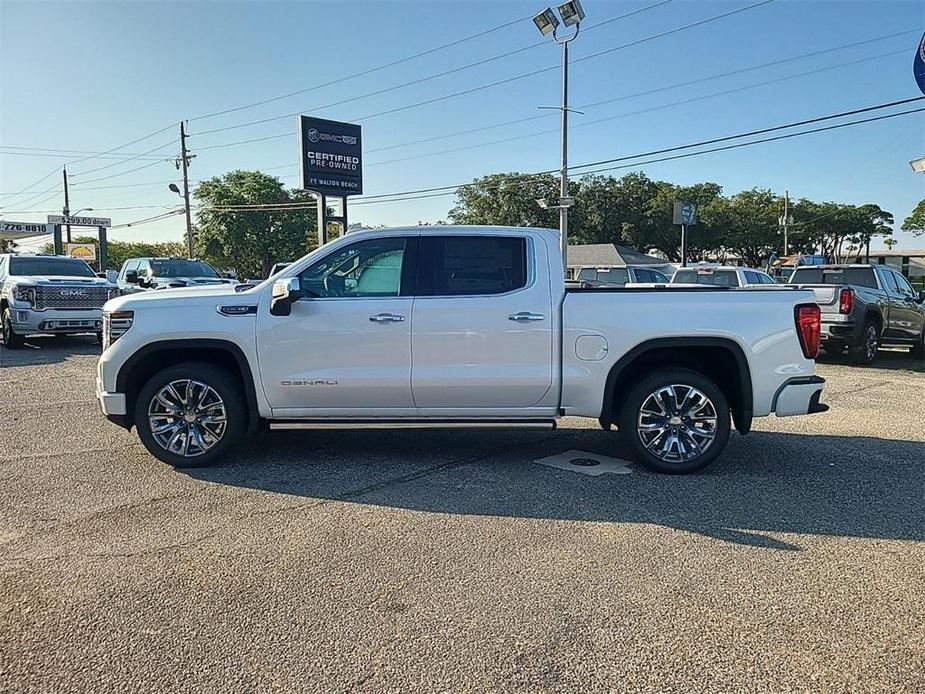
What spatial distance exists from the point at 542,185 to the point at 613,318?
5791 centimetres

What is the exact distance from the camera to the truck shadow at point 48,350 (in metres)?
12.2

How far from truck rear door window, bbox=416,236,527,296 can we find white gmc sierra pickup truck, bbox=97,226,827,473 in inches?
0.5

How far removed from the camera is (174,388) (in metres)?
5.58

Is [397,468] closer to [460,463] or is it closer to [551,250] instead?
[460,463]

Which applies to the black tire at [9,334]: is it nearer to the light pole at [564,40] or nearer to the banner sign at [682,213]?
the light pole at [564,40]

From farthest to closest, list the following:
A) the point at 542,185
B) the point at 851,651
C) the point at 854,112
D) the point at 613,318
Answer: the point at 542,185 < the point at 854,112 < the point at 613,318 < the point at 851,651

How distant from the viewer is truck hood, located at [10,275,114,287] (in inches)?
525

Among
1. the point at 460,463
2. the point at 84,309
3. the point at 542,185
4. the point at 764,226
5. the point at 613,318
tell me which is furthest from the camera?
the point at 764,226

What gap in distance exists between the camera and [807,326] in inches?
213

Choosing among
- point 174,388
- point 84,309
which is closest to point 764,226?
point 84,309

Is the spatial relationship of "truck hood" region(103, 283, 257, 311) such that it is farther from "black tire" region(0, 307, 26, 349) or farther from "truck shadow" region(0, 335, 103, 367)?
"black tire" region(0, 307, 26, 349)

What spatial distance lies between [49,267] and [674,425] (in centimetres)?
1418

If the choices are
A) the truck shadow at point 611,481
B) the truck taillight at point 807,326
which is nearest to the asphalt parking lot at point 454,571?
the truck shadow at point 611,481

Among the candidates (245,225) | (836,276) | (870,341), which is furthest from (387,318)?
(245,225)
